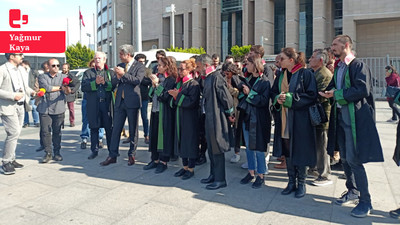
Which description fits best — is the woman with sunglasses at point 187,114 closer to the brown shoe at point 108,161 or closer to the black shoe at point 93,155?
the brown shoe at point 108,161

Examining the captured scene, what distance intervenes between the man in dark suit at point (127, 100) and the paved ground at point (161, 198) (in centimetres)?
38

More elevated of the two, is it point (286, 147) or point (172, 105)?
point (172, 105)

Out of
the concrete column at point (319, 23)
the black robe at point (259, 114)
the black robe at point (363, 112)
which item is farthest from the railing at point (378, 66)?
the black robe at point (363, 112)

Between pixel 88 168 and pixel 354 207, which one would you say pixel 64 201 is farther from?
pixel 354 207

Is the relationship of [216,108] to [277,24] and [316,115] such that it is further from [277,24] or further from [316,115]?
[277,24]

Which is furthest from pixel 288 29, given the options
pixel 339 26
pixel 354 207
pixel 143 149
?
pixel 354 207

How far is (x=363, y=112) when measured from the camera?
3857mm

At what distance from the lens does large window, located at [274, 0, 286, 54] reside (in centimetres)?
4353

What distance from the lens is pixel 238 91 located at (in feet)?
17.3

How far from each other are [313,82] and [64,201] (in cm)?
362

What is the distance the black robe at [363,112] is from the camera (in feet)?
12.3

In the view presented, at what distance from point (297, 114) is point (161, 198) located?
212cm

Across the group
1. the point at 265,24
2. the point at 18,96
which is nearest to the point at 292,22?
the point at 265,24

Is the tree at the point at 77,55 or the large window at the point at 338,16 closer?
the large window at the point at 338,16
